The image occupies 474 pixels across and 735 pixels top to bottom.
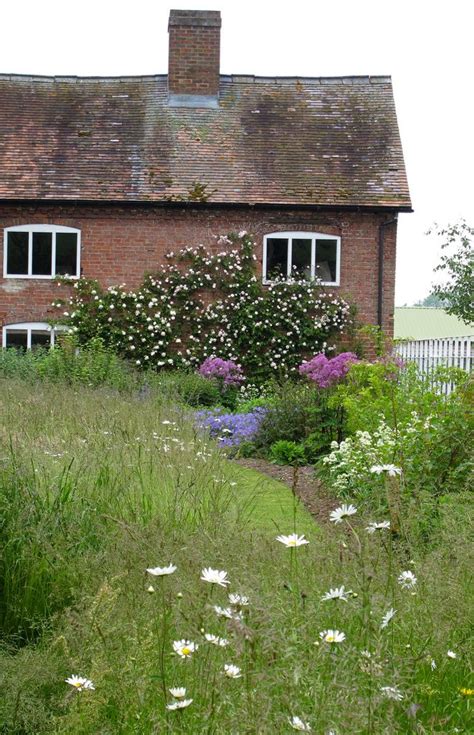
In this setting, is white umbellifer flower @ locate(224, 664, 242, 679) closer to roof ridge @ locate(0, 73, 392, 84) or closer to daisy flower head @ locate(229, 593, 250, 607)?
daisy flower head @ locate(229, 593, 250, 607)

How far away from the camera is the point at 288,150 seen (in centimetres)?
2045

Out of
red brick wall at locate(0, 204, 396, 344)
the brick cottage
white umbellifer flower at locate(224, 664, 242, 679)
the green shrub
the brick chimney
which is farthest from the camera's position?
the brick chimney

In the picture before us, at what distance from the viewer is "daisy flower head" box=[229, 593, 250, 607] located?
8.32ft

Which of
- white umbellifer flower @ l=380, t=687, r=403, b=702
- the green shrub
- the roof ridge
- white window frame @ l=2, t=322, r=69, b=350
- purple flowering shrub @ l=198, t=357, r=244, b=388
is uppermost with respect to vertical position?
the roof ridge

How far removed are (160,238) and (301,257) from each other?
292cm

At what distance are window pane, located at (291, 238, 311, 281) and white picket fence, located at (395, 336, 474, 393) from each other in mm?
2626

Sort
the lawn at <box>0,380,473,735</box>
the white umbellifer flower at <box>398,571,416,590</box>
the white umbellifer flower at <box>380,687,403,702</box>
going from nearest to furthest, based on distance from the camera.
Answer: the white umbellifer flower at <box>380,687,403,702</box> < the lawn at <box>0,380,473,735</box> < the white umbellifer flower at <box>398,571,416,590</box>

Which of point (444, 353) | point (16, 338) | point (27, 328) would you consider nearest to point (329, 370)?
point (444, 353)

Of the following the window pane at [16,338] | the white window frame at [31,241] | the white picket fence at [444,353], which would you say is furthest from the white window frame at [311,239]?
the window pane at [16,338]

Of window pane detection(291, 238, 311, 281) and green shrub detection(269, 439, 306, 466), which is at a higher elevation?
window pane detection(291, 238, 311, 281)

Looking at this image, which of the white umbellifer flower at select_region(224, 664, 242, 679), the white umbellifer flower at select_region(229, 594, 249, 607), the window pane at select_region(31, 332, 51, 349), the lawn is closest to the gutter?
the window pane at select_region(31, 332, 51, 349)

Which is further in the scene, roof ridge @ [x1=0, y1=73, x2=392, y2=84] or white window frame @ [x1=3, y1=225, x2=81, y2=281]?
roof ridge @ [x1=0, y1=73, x2=392, y2=84]

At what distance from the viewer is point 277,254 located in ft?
64.3

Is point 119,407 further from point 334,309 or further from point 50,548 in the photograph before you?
point 334,309
